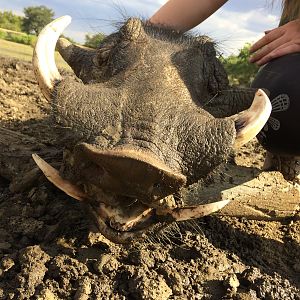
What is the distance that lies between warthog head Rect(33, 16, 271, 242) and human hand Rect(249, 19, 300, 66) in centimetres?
96

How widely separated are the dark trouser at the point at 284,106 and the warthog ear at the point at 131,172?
1.35 metres

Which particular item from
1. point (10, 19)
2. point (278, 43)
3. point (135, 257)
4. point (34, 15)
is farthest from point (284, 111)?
point (10, 19)

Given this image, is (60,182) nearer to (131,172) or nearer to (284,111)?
(131,172)

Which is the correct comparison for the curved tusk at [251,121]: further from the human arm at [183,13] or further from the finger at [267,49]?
the human arm at [183,13]

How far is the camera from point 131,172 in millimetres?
1964

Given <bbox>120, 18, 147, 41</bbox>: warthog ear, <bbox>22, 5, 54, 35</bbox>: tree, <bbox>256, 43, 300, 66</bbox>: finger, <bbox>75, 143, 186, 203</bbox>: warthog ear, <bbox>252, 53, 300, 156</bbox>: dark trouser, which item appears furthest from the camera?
<bbox>22, 5, 54, 35</bbox>: tree

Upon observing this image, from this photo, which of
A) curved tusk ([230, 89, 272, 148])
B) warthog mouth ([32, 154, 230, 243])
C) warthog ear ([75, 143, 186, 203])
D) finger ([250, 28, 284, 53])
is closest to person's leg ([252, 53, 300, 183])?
finger ([250, 28, 284, 53])

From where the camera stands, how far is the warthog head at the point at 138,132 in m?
2.05

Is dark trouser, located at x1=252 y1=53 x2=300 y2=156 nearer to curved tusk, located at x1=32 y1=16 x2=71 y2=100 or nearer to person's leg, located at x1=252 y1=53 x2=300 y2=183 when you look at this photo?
person's leg, located at x1=252 y1=53 x2=300 y2=183

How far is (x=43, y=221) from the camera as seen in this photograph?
2906 mm

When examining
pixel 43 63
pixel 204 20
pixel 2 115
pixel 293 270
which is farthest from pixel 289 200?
pixel 2 115

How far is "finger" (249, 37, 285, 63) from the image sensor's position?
3.58 metres

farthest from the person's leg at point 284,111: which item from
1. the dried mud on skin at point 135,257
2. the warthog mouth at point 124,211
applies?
the warthog mouth at point 124,211

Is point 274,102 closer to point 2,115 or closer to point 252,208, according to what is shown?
point 252,208
